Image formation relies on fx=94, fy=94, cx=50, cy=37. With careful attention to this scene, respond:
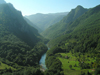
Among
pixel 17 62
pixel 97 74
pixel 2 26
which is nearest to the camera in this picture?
pixel 97 74

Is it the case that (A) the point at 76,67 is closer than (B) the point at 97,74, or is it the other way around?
(B) the point at 97,74

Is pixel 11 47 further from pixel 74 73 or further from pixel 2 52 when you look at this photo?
pixel 74 73

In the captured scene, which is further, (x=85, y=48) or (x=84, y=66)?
(x=85, y=48)

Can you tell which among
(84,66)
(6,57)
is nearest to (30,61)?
(6,57)

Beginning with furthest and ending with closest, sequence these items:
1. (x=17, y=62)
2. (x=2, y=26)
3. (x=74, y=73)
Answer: (x=2, y=26) → (x=17, y=62) → (x=74, y=73)

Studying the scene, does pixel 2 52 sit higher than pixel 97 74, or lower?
higher

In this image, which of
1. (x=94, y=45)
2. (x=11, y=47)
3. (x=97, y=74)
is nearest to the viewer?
(x=97, y=74)

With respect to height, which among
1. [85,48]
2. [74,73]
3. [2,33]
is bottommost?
[74,73]

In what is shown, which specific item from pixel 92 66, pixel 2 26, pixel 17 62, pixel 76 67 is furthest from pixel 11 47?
pixel 92 66

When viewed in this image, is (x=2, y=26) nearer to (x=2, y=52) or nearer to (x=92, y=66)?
(x=2, y=52)
